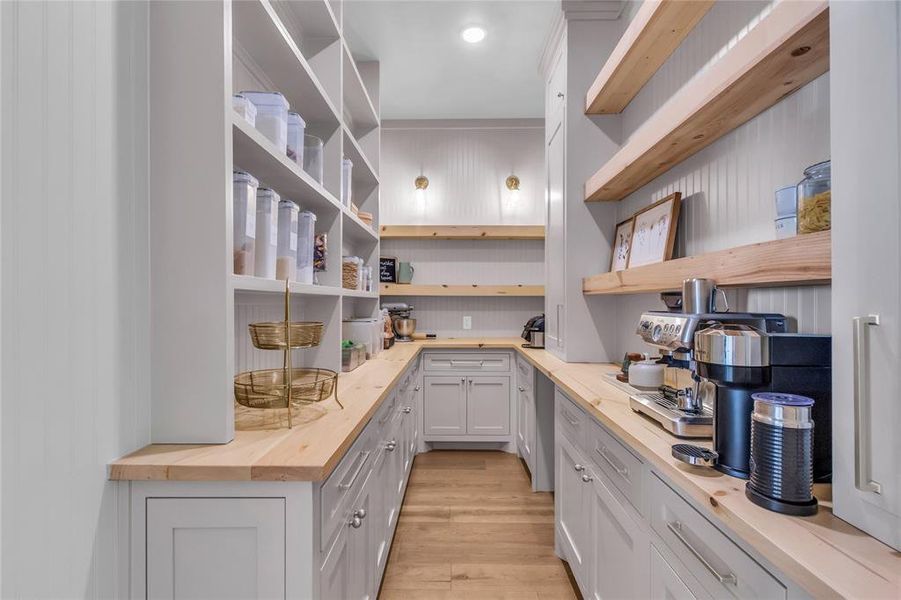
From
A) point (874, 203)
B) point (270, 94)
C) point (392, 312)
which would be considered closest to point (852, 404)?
point (874, 203)

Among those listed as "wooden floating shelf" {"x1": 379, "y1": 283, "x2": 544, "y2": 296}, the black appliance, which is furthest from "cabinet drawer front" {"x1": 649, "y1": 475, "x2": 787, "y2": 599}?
"wooden floating shelf" {"x1": 379, "y1": 283, "x2": 544, "y2": 296}

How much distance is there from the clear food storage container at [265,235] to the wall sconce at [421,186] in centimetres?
292

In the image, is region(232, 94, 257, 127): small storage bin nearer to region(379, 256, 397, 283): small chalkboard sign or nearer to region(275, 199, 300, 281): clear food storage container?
region(275, 199, 300, 281): clear food storage container

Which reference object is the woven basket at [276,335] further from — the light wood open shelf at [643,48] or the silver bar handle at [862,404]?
the light wood open shelf at [643,48]

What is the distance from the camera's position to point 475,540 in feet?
7.44

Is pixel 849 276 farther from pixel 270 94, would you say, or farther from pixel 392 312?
pixel 392 312

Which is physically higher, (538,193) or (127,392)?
(538,193)

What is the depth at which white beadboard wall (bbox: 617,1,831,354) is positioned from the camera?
1.16m

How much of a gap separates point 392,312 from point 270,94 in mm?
2685

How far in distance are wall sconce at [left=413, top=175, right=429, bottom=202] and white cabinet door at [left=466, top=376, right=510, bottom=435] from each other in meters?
1.79

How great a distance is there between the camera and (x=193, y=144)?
992 millimetres

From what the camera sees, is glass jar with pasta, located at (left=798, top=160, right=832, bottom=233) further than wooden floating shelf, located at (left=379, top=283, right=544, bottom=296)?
No

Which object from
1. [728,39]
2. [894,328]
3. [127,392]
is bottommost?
[127,392]

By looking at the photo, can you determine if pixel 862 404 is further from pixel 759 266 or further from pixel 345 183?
pixel 345 183
